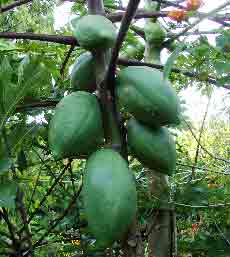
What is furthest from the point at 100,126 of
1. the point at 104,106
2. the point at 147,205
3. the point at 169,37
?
the point at 169,37

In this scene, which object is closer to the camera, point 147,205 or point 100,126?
point 100,126

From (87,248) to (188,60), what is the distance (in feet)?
2.11

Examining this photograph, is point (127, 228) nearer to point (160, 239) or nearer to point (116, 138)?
point (116, 138)

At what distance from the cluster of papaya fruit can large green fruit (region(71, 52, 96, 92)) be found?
0.07 feet

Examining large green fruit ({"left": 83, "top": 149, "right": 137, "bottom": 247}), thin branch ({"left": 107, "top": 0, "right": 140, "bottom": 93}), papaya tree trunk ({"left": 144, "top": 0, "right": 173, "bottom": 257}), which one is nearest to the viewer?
thin branch ({"left": 107, "top": 0, "right": 140, "bottom": 93})

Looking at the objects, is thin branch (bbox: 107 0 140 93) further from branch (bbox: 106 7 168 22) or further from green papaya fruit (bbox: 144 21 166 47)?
green papaya fruit (bbox: 144 21 166 47)

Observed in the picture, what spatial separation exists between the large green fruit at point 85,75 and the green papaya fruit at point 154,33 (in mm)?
360

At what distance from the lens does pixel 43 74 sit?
1026mm

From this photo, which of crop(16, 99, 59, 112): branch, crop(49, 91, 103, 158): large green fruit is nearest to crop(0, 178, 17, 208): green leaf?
crop(49, 91, 103, 158): large green fruit

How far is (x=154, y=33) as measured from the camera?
147 cm

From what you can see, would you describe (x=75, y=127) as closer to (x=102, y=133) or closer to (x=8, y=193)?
(x=102, y=133)

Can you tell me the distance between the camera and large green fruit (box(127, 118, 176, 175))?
3.49 feet

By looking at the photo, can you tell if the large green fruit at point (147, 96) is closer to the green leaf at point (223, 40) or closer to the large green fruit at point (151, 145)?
the large green fruit at point (151, 145)

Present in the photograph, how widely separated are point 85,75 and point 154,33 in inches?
15.4
